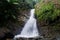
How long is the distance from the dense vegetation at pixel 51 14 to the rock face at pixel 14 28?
1236 millimetres

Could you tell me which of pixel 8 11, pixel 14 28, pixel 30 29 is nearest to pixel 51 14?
pixel 30 29

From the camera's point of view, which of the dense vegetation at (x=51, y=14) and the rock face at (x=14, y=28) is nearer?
the dense vegetation at (x=51, y=14)

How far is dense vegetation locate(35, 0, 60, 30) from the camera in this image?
9.73 metres

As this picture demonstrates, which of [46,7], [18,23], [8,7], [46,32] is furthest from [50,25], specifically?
[8,7]

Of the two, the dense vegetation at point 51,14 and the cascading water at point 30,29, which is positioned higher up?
the dense vegetation at point 51,14

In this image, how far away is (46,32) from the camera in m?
9.62

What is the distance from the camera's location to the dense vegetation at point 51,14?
973 cm

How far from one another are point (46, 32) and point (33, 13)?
3302mm

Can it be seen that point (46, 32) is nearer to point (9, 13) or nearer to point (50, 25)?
point (50, 25)

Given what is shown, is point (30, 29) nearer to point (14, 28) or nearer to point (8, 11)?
point (14, 28)

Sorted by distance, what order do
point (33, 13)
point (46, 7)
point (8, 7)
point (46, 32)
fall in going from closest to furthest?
point (46, 32), point (46, 7), point (8, 7), point (33, 13)

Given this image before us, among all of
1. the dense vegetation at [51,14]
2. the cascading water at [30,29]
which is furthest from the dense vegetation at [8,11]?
the dense vegetation at [51,14]

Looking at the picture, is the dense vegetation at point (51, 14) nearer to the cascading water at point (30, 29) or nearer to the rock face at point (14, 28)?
the cascading water at point (30, 29)

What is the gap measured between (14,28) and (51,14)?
2.51m
